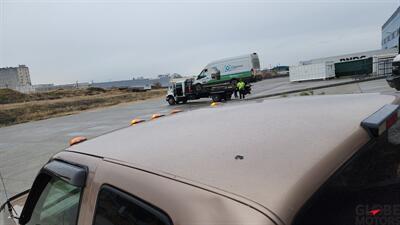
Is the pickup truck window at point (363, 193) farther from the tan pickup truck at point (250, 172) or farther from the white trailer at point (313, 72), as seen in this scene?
the white trailer at point (313, 72)

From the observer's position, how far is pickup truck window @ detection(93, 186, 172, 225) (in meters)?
1.04

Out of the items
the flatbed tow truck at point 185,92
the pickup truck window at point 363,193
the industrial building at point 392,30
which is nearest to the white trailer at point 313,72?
the flatbed tow truck at point 185,92

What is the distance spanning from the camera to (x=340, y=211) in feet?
3.50

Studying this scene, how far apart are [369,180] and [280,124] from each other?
1.53 feet

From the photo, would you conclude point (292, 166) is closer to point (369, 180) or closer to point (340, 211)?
point (340, 211)

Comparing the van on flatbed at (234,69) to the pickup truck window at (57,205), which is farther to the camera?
the van on flatbed at (234,69)

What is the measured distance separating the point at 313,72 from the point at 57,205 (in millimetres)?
36764

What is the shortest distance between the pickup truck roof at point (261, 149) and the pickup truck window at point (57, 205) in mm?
237

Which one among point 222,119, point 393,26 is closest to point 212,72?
point 222,119

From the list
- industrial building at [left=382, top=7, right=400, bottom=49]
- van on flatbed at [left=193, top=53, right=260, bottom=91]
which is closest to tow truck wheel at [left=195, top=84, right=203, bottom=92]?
van on flatbed at [left=193, top=53, right=260, bottom=91]

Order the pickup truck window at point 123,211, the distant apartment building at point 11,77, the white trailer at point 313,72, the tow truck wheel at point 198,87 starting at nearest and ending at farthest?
the pickup truck window at point 123,211 < the tow truck wheel at point 198,87 < the white trailer at point 313,72 < the distant apartment building at point 11,77

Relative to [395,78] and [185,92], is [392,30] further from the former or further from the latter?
[395,78]

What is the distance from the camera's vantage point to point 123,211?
47.1 inches

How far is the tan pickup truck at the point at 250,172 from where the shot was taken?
93cm
